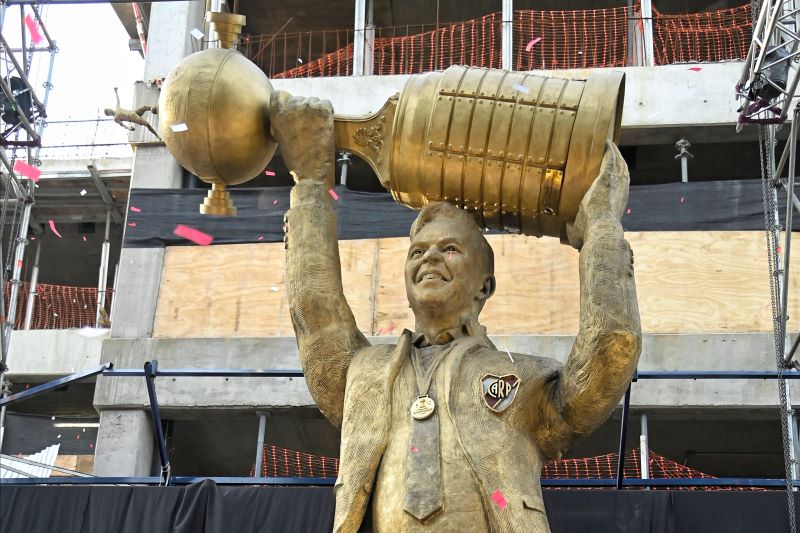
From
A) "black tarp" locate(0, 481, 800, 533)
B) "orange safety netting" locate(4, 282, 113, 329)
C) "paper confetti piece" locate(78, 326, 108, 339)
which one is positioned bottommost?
"black tarp" locate(0, 481, 800, 533)

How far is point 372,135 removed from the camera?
6.78 meters

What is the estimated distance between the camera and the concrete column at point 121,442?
1565 centimetres

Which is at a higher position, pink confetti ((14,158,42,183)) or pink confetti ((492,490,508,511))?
pink confetti ((14,158,42,183))

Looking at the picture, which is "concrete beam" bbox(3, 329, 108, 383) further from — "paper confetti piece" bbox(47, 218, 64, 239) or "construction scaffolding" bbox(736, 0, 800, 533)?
"construction scaffolding" bbox(736, 0, 800, 533)

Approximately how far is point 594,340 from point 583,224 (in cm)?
60

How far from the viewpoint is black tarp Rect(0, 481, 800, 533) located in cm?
975

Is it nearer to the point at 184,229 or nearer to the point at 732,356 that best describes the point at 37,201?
the point at 184,229

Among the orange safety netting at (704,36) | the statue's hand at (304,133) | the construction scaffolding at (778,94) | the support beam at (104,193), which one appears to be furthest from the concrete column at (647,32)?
the statue's hand at (304,133)

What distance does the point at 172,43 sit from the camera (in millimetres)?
18562

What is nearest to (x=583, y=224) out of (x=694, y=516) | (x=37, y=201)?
(x=694, y=516)

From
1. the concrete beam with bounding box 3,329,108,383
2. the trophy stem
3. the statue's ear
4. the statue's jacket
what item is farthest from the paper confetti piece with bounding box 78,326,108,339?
the statue's ear

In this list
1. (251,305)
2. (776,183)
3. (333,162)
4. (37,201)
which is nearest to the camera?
(333,162)

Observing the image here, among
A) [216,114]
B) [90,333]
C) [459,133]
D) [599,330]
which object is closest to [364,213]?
[90,333]

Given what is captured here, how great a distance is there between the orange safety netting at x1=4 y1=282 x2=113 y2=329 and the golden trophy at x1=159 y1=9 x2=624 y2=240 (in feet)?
52.3
